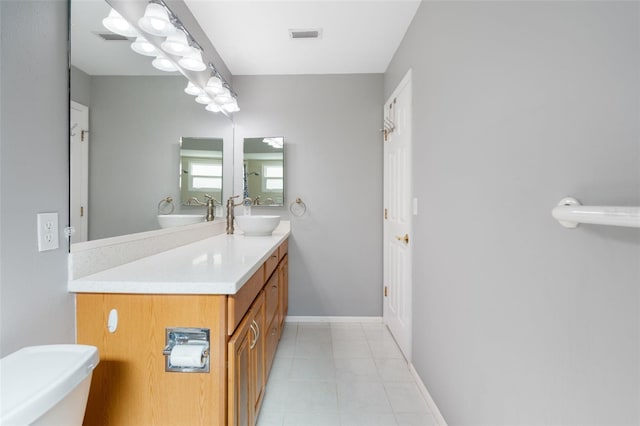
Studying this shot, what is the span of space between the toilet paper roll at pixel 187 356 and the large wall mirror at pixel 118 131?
0.57 metres

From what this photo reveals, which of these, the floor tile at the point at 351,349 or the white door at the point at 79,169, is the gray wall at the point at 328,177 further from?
the white door at the point at 79,169

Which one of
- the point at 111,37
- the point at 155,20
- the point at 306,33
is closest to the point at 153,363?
the point at 111,37

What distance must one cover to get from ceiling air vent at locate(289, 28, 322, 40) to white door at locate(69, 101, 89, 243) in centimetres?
165

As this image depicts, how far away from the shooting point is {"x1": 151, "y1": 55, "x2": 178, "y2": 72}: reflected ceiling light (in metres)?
1.67

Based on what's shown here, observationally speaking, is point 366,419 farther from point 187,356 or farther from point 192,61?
point 192,61

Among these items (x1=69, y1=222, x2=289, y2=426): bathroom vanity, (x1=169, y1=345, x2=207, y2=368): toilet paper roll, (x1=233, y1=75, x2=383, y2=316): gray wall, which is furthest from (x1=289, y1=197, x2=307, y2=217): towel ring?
(x1=169, y1=345, x2=207, y2=368): toilet paper roll

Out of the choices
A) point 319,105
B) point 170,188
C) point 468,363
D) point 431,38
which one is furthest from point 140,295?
point 319,105

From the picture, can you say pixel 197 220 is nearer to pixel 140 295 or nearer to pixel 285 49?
pixel 140 295

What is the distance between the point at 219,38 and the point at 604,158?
2565 mm

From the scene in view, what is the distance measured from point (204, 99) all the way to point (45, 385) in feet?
6.82

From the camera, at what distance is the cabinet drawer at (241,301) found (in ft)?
3.47

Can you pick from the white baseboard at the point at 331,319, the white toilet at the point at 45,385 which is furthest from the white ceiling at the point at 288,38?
the white baseboard at the point at 331,319

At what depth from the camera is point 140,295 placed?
104 cm

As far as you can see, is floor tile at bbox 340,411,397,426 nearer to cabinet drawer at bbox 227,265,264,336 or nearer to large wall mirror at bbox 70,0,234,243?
cabinet drawer at bbox 227,265,264,336
